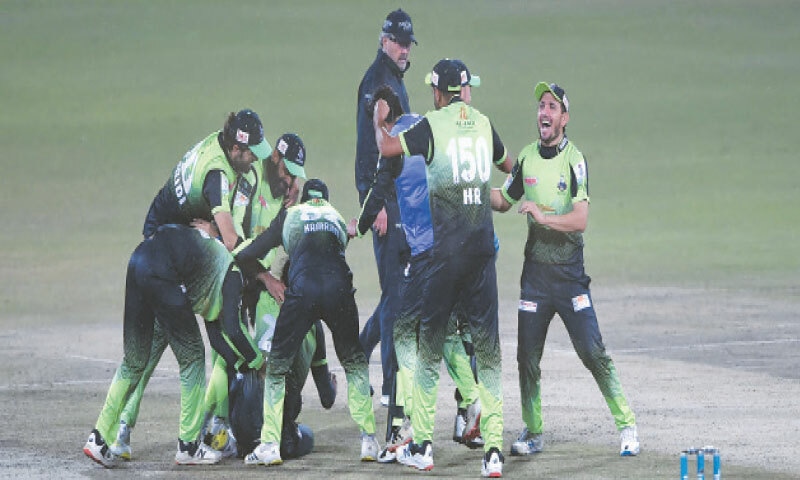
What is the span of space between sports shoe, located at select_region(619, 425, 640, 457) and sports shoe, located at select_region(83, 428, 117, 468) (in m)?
3.55

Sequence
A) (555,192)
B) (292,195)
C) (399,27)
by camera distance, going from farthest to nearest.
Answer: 1. (399,27)
2. (292,195)
3. (555,192)

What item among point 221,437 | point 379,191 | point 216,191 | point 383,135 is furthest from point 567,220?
point 221,437

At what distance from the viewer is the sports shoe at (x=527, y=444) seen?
12.5 meters

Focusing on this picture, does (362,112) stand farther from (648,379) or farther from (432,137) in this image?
(648,379)

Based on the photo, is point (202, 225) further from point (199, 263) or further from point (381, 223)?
point (381, 223)

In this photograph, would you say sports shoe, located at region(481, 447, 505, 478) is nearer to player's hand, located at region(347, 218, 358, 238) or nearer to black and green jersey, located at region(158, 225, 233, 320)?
player's hand, located at region(347, 218, 358, 238)

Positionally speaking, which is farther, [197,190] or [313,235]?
[197,190]

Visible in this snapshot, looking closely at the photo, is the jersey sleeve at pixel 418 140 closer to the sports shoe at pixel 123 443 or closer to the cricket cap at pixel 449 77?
the cricket cap at pixel 449 77

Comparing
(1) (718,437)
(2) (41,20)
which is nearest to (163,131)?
(2) (41,20)

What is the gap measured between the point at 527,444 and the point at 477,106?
1887cm

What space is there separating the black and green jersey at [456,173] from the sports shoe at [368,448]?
153 centimetres

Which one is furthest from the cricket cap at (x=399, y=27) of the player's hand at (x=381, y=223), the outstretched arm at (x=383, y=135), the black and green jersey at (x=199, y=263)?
the black and green jersey at (x=199, y=263)

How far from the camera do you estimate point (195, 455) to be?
12258 millimetres

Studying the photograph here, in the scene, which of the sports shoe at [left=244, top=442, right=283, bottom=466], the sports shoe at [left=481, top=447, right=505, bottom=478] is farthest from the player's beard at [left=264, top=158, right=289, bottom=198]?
the sports shoe at [left=481, top=447, right=505, bottom=478]
